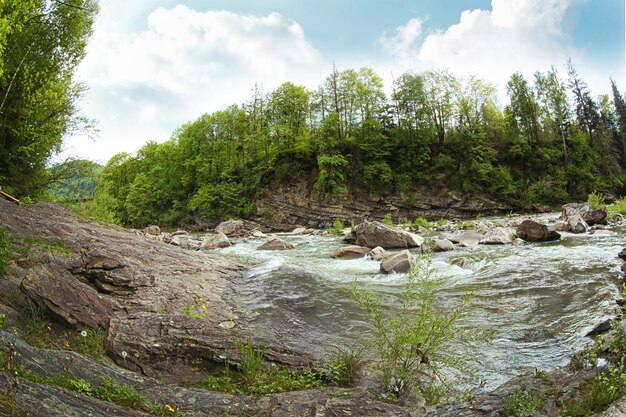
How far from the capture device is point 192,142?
57.3 meters

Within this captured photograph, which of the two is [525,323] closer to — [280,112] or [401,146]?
[401,146]

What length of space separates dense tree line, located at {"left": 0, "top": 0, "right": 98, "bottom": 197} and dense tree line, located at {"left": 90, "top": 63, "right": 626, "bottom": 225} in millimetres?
30071

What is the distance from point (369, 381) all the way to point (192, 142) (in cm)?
5706

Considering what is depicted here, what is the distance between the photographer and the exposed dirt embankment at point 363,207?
43.1 meters

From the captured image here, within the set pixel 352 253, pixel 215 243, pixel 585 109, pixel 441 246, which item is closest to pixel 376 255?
pixel 352 253

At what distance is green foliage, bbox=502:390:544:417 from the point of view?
3.33 m

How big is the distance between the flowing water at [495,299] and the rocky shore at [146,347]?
0.87 meters

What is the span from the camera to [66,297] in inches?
232

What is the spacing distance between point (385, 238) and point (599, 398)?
651 inches

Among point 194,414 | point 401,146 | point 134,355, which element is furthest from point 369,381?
point 401,146

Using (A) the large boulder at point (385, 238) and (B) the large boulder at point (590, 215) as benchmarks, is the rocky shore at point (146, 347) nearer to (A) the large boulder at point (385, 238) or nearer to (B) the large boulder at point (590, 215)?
(A) the large boulder at point (385, 238)

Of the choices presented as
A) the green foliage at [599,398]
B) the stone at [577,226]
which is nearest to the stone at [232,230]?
the stone at [577,226]

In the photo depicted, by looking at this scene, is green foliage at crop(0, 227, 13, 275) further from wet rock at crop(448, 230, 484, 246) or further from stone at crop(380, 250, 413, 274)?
wet rock at crop(448, 230, 484, 246)

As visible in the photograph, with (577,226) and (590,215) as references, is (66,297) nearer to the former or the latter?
(577,226)
